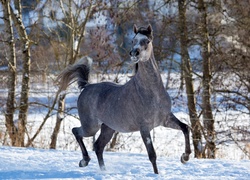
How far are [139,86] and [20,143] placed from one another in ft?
15.9

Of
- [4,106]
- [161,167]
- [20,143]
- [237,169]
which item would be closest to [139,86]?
[161,167]

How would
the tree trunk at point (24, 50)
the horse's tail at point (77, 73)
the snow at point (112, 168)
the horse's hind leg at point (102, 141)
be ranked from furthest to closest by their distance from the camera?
1. the tree trunk at point (24, 50)
2. the horse's tail at point (77, 73)
3. the horse's hind leg at point (102, 141)
4. the snow at point (112, 168)

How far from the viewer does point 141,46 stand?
4746mm

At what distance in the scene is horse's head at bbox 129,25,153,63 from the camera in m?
4.62

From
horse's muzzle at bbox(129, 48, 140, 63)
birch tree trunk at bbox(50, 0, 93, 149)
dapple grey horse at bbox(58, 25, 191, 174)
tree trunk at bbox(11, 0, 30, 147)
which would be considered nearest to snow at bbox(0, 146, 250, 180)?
dapple grey horse at bbox(58, 25, 191, 174)

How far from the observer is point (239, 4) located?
1043 cm

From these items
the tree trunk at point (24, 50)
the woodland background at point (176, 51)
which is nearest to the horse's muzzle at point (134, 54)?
the woodland background at point (176, 51)

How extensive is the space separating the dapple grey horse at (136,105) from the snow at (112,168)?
8.1 inches

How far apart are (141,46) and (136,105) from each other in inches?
28.1

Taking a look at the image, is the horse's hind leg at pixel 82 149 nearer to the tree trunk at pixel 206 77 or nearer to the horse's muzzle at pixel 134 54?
the horse's muzzle at pixel 134 54

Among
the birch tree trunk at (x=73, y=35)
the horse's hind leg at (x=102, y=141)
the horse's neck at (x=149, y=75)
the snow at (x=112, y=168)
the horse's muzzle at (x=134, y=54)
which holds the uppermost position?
the birch tree trunk at (x=73, y=35)

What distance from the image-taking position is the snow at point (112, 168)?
17.0 feet

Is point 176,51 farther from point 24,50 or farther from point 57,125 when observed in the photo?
point 24,50

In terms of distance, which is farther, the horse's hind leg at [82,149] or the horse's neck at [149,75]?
the horse's hind leg at [82,149]
